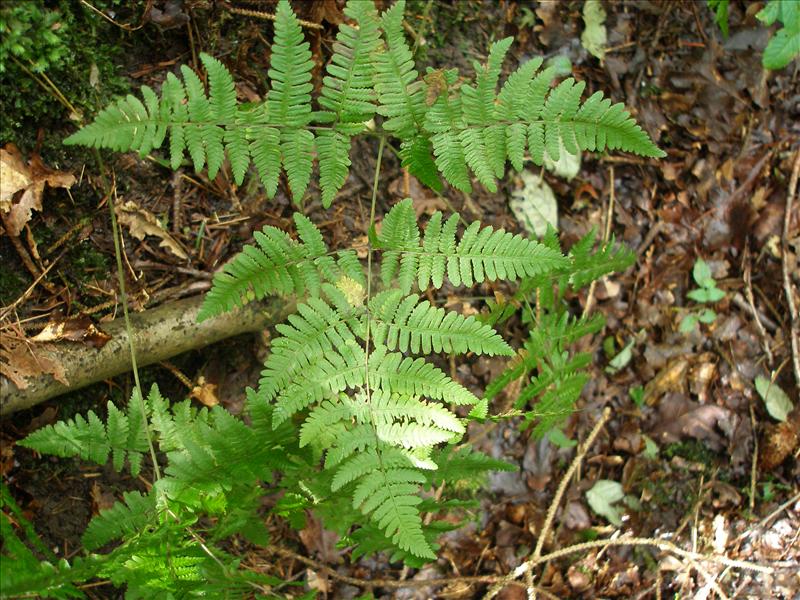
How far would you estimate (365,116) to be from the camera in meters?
2.88

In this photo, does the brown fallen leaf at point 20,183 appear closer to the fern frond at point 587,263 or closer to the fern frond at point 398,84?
the fern frond at point 398,84

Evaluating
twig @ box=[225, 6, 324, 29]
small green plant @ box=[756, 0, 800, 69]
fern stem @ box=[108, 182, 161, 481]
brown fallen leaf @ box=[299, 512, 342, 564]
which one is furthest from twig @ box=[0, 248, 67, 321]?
small green plant @ box=[756, 0, 800, 69]

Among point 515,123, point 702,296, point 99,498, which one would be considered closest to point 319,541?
point 99,498

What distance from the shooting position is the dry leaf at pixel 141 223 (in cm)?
317

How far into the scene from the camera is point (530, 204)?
4191mm

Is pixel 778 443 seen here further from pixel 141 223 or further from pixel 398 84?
pixel 141 223

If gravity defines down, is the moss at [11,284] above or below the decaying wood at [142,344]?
above

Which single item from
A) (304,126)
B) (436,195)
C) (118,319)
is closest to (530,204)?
(436,195)

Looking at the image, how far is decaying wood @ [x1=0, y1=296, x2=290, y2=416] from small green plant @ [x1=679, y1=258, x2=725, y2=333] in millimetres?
2867

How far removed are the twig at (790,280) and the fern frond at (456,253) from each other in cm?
263

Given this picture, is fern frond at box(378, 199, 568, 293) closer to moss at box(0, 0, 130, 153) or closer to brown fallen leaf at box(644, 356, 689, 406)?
moss at box(0, 0, 130, 153)

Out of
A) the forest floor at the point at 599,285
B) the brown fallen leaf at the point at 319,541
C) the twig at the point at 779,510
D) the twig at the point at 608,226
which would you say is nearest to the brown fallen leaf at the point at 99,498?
the forest floor at the point at 599,285

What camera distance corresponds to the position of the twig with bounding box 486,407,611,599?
11.3 ft

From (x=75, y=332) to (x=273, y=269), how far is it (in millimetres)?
949
